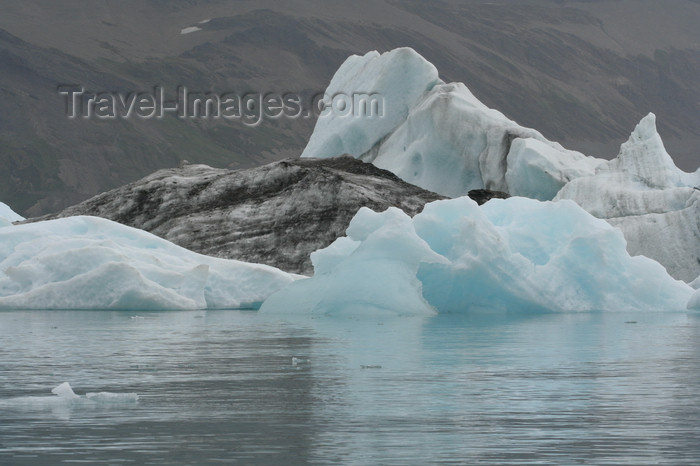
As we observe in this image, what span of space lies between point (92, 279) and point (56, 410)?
576 inches

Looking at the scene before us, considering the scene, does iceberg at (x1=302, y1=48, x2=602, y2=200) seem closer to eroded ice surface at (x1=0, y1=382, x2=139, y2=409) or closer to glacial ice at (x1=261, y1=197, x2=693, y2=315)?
glacial ice at (x1=261, y1=197, x2=693, y2=315)

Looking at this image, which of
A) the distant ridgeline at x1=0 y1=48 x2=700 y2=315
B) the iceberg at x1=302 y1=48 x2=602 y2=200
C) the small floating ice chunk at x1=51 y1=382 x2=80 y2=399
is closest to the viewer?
the small floating ice chunk at x1=51 y1=382 x2=80 y2=399

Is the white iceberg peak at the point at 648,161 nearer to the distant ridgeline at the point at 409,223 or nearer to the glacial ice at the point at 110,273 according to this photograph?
the distant ridgeline at the point at 409,223

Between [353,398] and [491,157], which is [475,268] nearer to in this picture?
[353,398]

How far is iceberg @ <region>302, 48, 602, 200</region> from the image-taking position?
4081cm

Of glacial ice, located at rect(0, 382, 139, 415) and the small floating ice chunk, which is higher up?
the small floating ice chunk

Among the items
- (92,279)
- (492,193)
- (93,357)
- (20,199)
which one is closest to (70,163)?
(20,199)

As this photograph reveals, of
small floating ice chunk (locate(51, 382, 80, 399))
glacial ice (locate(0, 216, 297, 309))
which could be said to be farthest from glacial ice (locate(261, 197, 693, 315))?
small floating ice chunk (locate(51, 382, 80, 399))

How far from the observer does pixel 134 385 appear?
29.8 feet

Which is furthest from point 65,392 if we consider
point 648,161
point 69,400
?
point 648,161

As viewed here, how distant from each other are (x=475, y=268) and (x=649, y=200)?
52.4 ft

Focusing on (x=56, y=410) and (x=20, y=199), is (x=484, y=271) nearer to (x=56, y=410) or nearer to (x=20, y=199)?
(x=56, y=410)

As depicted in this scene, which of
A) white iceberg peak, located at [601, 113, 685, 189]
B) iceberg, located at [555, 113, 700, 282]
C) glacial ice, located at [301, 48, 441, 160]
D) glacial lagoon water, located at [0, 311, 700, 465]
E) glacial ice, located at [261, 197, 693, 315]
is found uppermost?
glacial ice, located at [301, 48, 441, 160]

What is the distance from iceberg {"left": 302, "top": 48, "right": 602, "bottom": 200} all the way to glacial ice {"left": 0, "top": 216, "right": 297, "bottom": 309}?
18.8 meters
